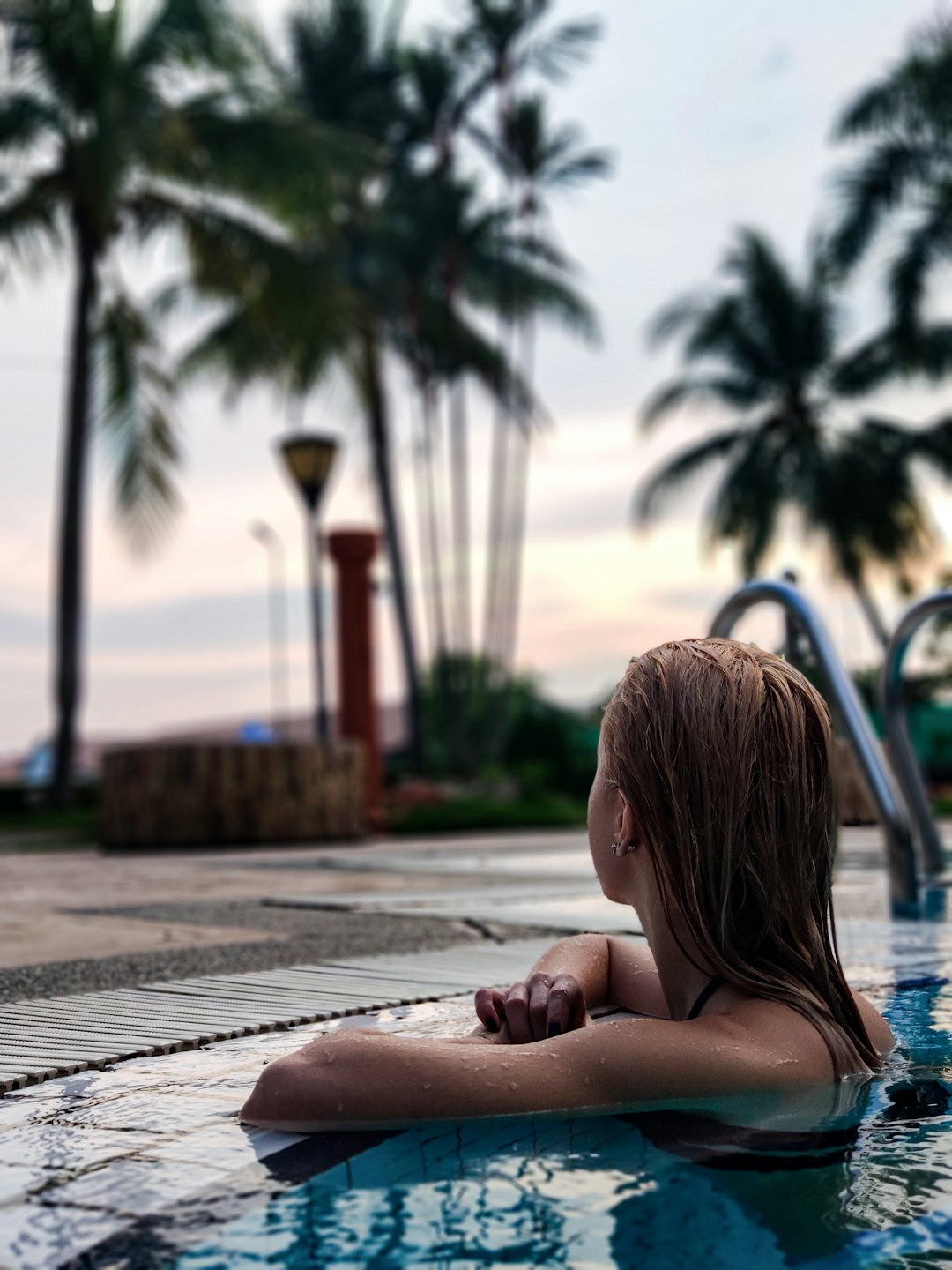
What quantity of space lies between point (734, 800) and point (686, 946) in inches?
8.6

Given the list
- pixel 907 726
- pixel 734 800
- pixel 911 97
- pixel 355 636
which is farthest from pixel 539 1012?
pixel 911 97

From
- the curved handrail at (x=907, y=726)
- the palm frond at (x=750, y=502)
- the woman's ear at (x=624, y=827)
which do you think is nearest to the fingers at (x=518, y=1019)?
the woman's ear at (x=624, y=827)

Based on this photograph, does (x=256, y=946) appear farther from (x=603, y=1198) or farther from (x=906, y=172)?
(x=906, y=172)

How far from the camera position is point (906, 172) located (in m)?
25.3

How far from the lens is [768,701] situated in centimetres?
193

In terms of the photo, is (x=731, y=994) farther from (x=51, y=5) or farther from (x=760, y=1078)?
(x=51, y=5)

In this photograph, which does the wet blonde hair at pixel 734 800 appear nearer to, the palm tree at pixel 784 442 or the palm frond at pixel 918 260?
the palm frond at pixel 918 260

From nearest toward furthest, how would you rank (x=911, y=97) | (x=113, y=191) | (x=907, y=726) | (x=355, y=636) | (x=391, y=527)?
(x=907, y=726), (x=355, y=636), (x=113, y=191), (x=911, y=97), (x=391, y=527)

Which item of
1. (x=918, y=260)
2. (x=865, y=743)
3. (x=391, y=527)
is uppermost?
(x=918, y=260)

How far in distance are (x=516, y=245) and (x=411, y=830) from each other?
1783 centimetres

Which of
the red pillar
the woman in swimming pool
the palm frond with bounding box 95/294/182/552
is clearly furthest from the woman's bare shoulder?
the palm frond with bounding box 95/294/182/552

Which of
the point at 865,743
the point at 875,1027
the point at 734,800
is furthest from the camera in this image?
the point at 865,743

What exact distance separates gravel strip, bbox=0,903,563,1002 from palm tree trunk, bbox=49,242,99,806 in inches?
488

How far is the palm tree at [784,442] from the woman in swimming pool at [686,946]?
3042 cm
